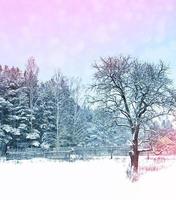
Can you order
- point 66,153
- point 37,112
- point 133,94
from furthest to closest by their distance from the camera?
point 37,112, point 66,153, point 133,94

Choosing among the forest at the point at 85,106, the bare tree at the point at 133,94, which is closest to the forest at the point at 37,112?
the forest at the point at 85,106

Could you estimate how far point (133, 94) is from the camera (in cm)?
2178

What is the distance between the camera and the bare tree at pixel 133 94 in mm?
21062

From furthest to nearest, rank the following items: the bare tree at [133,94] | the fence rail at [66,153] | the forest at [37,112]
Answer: the forest at [37,112] → the fence rail at [66,153] → the bare tree at [133,94]

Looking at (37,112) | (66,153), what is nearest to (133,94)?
(66,153)

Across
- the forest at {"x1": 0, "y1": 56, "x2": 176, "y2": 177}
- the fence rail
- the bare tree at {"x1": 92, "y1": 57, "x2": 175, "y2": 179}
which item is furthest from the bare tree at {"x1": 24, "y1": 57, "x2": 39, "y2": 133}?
the bare tree at {"x1": 92, "y1": 57, "x2": 175, "y2": 179}

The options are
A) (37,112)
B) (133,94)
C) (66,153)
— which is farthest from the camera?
(37,112)

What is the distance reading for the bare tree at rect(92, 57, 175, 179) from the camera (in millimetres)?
21062

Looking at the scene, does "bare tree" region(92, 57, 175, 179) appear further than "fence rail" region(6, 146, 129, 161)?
No

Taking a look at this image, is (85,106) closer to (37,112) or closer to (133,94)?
(37,112)

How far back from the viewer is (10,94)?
4797cm

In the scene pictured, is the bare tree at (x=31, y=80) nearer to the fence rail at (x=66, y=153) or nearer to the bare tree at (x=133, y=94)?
the fence rail at (x=66, y=153)

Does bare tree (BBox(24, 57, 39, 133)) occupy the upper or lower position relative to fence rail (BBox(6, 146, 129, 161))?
upper

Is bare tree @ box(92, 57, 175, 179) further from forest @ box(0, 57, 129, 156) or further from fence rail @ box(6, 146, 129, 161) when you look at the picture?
forest @ box(0, 57, 129, 156)
